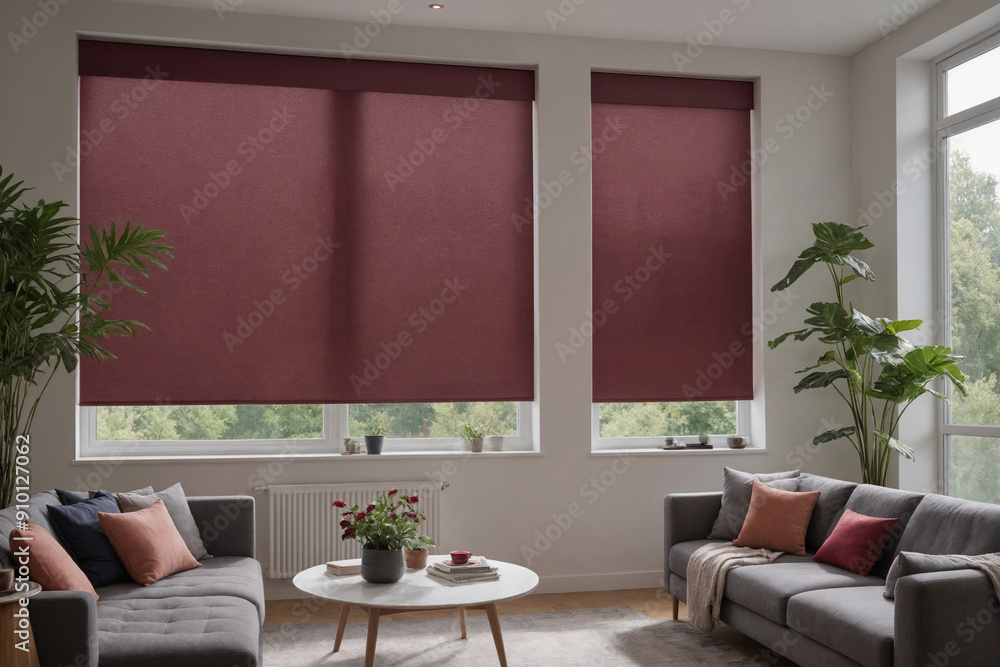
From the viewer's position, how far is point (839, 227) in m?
5.15

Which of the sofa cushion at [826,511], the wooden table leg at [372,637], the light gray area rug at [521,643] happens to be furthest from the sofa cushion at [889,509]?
the wooden table leg at [372,637]

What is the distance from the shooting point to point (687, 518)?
15.3 ft

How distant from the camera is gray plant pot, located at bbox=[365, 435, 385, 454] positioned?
5.19 m

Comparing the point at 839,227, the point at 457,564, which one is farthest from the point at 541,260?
the point at 457,564

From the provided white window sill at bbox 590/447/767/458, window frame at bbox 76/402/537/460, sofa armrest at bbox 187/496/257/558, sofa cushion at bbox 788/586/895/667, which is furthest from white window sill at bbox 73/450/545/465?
sofa cushion at bbox 788/586/895/667

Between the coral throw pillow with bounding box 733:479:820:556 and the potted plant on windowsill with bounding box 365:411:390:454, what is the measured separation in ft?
7.04

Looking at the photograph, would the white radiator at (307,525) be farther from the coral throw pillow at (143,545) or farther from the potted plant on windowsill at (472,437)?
the coral throw pillow at (143,545)

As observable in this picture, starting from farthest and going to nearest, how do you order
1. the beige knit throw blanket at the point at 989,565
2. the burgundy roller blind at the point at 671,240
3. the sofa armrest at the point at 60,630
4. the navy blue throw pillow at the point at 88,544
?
the burgundy roller blind at the point at 671,240 → the navy blue throw pillow at the point at 88,544 → the beige knit throw blanket at the point at 989,565 → the sofa armrest at the point at 60,630

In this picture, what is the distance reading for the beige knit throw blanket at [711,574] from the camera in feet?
13.4

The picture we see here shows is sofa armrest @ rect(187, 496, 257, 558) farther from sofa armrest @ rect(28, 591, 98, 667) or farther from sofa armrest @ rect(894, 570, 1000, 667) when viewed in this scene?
sofa armrest @ rect(894, 570, 1000, 667)

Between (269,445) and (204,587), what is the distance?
1.77m

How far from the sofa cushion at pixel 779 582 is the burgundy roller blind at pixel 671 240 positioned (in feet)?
5.77

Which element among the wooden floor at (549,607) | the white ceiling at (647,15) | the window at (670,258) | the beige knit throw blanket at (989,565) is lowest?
the wooden floor at (549,607)

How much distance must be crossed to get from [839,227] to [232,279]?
3.66 meters
